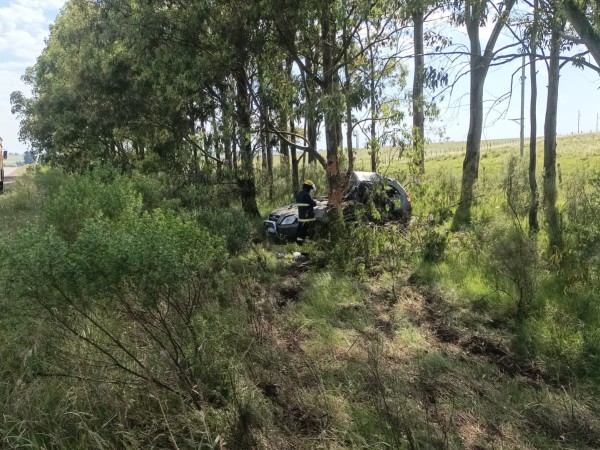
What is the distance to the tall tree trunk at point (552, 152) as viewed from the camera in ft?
27.4

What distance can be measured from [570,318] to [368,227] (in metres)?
4.46

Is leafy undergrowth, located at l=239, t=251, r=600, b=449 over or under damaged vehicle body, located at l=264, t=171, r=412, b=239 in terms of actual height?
under

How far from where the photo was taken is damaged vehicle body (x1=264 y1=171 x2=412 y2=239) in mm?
10930

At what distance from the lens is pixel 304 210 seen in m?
10.9

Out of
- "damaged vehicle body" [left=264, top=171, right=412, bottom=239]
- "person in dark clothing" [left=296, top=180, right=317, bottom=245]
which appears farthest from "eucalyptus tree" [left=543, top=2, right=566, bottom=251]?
"person in dark clothing" [left=296, top=180, right=317, bottom=245]

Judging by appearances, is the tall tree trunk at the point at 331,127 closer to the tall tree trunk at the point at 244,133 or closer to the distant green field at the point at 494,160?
the distant green field at the point at 494,160

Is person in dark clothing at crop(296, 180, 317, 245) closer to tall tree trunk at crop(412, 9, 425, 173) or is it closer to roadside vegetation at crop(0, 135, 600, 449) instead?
tall tree trunk at crop(412, 9, 425, 173)

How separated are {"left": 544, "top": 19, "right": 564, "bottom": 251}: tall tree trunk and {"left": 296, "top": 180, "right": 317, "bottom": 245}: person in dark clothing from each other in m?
4.77

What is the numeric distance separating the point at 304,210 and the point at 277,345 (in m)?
5.84

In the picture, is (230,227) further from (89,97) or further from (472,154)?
→ (89,97)

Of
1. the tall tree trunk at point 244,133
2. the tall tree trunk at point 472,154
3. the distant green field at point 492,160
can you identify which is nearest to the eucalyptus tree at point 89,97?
the tall tree trunk at point 244,133

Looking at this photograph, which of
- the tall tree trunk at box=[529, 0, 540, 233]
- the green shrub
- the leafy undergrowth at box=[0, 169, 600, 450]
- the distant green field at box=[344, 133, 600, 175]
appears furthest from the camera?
the distant green field at box=[344, 133, 600, 175]

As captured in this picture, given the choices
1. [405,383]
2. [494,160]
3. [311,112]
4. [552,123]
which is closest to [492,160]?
[494,160]

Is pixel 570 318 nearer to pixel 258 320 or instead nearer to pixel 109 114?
pixel 258 320
